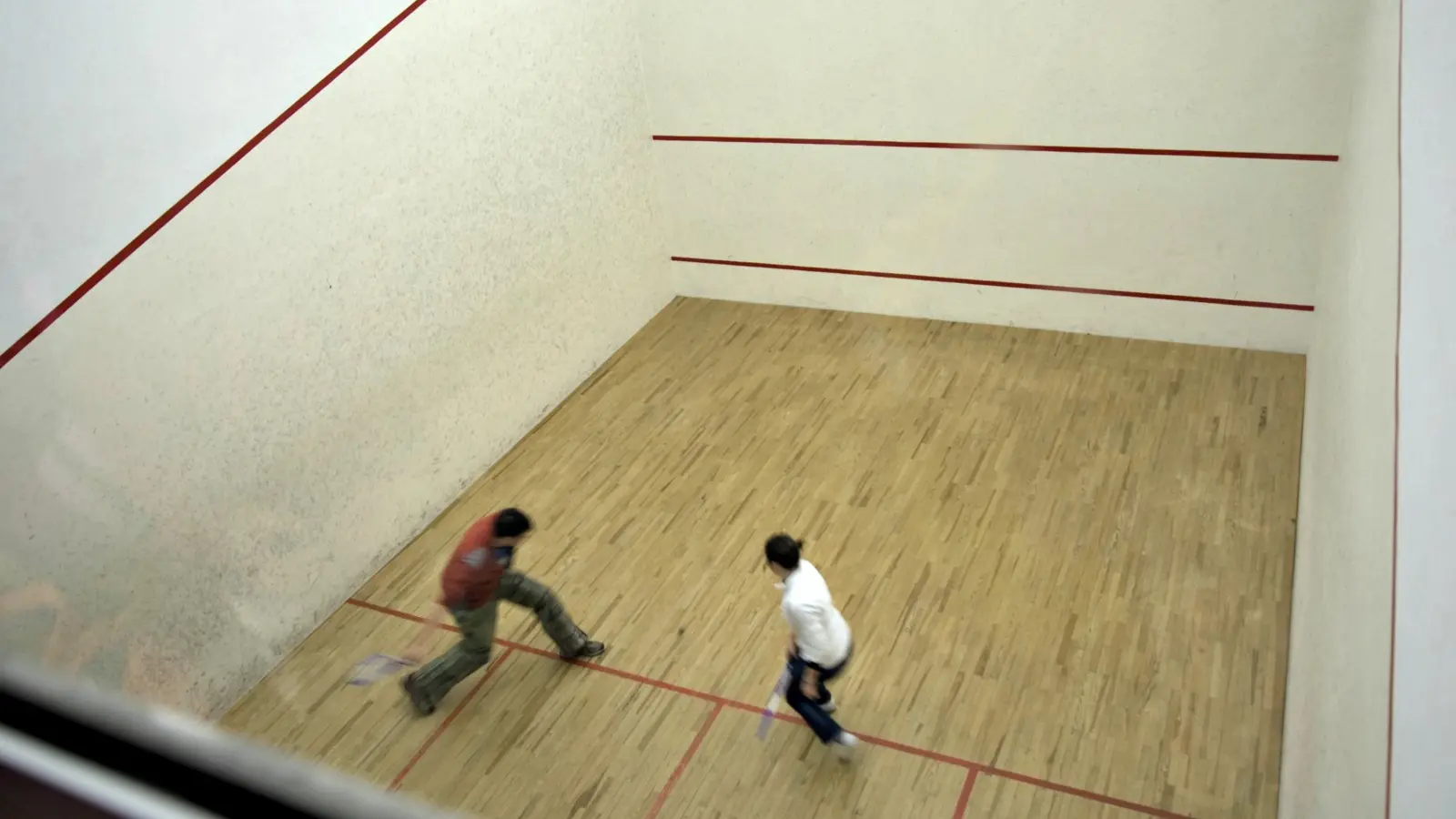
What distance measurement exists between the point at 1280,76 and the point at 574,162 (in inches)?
105

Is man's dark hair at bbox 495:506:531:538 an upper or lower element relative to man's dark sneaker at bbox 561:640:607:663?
upper

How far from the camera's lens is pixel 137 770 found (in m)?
0.43

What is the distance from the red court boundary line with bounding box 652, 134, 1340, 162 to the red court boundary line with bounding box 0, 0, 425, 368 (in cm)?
161

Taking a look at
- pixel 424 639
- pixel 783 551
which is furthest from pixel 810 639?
pixel 424 639

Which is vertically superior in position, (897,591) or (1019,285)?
(1019,285)

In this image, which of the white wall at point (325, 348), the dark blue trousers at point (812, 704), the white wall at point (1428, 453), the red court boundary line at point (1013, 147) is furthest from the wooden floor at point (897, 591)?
the white wall at point (1428, 453)

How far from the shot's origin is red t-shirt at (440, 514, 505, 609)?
8.91 feet

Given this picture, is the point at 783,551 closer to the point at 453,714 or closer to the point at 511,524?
the point at 511,524

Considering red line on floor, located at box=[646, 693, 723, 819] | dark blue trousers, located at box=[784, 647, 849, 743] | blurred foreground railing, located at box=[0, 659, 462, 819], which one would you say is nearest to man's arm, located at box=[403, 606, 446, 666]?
red line on floor, located at box=[646, 693, 723, 819]

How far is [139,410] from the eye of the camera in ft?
9.41

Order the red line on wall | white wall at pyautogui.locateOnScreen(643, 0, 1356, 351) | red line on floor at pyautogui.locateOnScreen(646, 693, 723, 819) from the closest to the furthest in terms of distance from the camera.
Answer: the red line on wall < red line on floor at pyautogui.locateOnScreen(646, 693, 723, 819) < white wall at pyautogui.locateOnScreen(643, 0, 1356, 351)

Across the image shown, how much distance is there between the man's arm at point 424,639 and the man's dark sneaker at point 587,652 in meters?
0.39

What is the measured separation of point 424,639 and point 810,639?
1.34 meters

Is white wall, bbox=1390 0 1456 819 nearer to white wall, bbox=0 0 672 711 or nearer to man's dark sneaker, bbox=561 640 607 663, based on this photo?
white wall, bbox=0 0 672 711
